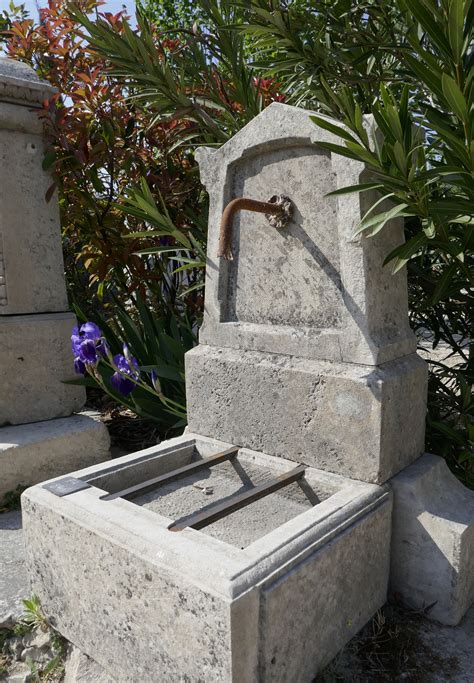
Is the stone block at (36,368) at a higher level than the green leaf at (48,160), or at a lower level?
lower

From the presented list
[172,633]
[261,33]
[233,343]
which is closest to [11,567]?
[172,633]

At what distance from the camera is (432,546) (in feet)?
5.54

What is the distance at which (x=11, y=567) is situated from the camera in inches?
81.5

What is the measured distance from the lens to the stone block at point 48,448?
2.60m

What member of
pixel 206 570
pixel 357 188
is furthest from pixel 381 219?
pixel 206 570

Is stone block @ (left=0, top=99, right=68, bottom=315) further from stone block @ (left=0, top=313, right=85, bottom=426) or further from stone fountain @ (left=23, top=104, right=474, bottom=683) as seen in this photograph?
stone fountain @ (left=23, top=104, right=474, bottom=683)

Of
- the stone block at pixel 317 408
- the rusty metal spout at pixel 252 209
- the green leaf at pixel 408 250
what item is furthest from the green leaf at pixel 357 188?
the stone block at pixel 317 408

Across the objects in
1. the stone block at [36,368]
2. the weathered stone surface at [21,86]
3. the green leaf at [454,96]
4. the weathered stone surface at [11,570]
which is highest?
the weathered stone surface at [21,86]

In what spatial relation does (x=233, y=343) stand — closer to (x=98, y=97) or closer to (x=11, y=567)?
(x=11, y=567)

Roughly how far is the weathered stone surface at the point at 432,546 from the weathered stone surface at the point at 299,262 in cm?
46

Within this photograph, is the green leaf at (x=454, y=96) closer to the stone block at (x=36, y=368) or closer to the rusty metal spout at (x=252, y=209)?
the rusty metal spout at (x=252, y=209)

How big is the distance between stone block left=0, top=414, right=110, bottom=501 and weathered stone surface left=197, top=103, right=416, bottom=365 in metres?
1.08

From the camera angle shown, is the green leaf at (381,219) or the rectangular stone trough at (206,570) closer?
the rectangular stone trough at (206,570)

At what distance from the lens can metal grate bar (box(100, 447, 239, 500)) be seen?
1.73 m
